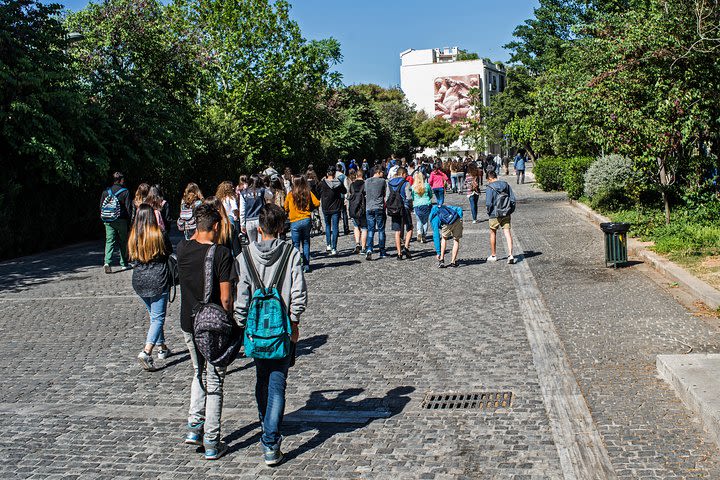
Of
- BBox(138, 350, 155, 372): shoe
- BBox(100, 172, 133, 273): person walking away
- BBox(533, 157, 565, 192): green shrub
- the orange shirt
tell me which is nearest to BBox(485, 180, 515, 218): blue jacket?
the orange shirt

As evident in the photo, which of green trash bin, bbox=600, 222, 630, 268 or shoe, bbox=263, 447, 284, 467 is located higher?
green trash bin, bbox=600, 222, 630, 268

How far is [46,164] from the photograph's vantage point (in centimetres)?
1764

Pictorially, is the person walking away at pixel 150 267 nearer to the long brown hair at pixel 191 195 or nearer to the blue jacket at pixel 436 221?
the long brown hair at pixel 191 195

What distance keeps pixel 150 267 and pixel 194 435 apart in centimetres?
253

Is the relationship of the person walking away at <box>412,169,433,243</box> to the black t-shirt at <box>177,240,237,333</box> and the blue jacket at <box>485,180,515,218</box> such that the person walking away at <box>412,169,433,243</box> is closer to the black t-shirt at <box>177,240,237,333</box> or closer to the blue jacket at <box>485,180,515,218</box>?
the blue jacket at <box>485,180,515,218</box>

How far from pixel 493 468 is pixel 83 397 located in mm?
3877

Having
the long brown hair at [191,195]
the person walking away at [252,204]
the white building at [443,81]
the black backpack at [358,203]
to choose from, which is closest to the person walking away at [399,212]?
the black backpack at [358,203]

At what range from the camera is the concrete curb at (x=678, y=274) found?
9.77m

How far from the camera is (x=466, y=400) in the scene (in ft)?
21.4

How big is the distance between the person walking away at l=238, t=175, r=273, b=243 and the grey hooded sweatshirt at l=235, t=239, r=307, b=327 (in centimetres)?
780

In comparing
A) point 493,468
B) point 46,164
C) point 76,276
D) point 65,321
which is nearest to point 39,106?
point 46,164

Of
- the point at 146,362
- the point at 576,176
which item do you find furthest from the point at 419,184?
the point at 576,176

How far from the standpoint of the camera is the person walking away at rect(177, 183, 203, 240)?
1121 centimetres

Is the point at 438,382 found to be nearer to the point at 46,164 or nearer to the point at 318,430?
the point at 318,430
